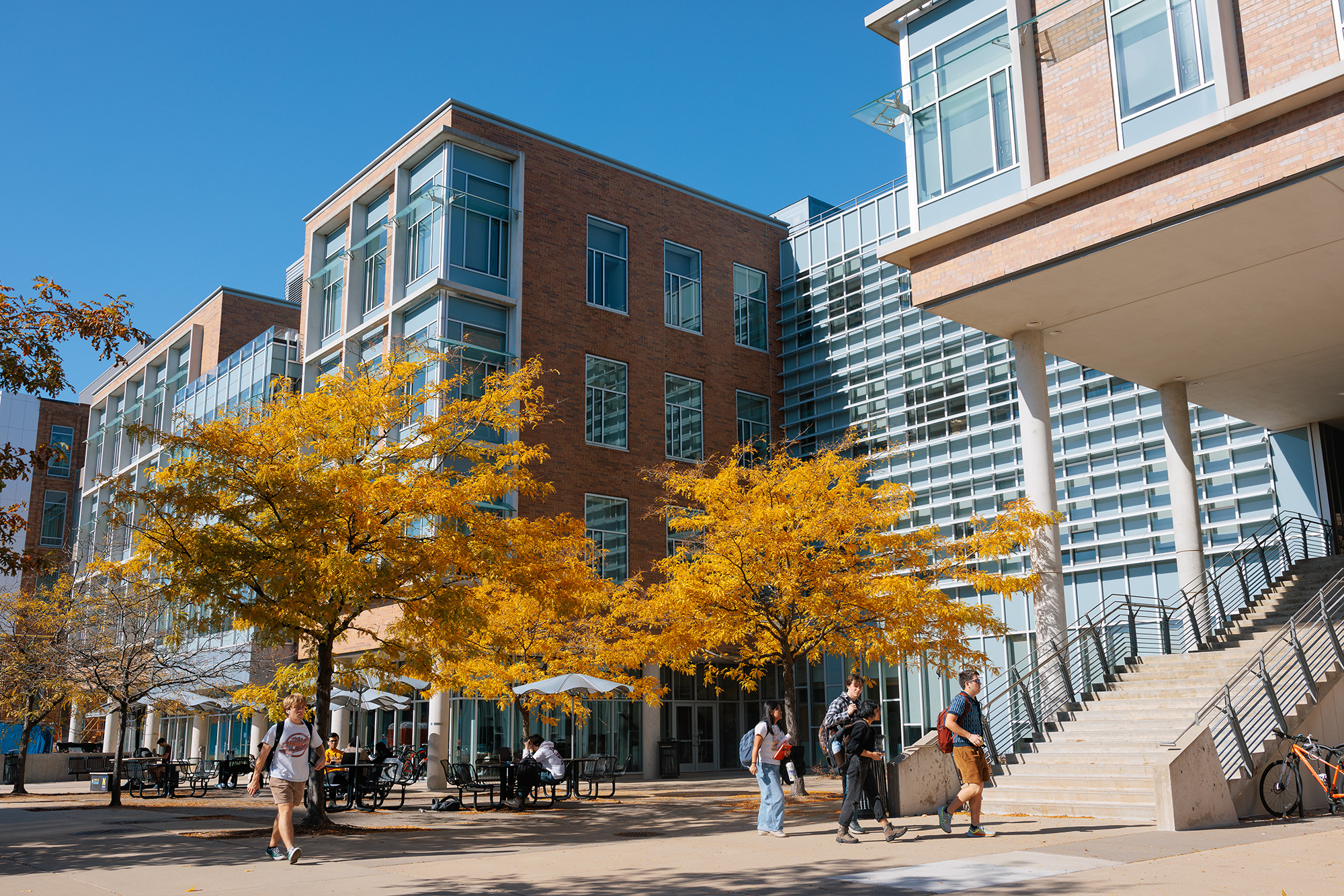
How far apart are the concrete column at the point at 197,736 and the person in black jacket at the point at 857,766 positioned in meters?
38.8

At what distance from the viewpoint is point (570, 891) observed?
9070 mm

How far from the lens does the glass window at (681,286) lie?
38.3m

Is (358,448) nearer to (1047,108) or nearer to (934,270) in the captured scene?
(934,270)

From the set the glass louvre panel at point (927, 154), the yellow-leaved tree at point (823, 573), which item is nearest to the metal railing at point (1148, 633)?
the yellow-leaved tree at point (823, 573)

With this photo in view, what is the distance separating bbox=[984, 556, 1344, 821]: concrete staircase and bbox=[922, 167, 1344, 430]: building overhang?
4848mm

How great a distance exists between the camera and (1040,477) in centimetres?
1859

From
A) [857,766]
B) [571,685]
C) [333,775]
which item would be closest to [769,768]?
[857,766]

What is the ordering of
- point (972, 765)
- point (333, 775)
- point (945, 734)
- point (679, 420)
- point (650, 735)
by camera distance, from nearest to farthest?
point (972, 765) → point (945, 734) → point (333, 775) → point (650, 735) → point (679, 420)

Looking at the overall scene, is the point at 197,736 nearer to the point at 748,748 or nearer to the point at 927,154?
the point at 748,748

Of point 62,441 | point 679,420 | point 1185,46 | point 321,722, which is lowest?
point 321,722

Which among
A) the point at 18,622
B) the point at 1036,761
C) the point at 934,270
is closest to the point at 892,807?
the point at 1036,761

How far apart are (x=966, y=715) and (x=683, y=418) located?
25867 millimetres

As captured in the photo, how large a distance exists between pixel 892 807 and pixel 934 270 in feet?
29.5

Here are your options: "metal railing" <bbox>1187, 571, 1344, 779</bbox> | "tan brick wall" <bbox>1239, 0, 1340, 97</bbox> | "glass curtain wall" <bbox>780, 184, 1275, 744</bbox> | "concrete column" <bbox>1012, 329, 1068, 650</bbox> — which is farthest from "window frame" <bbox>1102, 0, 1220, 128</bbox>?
"glass curtain wall" <bbox>780, 184, 1275, 744</bbox>
